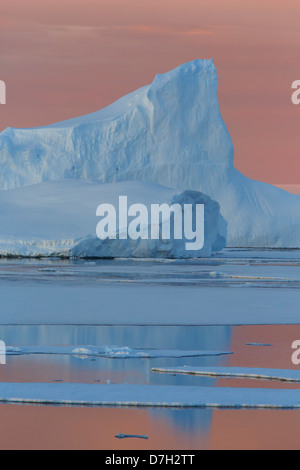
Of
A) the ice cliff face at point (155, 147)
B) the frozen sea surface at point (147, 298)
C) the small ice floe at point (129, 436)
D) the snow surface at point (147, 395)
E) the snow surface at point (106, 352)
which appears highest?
the ice cliff face at point (155, 147)

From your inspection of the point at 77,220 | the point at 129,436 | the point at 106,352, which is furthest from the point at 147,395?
the point at 77,220

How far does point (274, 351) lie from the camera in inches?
280

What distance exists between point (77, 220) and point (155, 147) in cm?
1185

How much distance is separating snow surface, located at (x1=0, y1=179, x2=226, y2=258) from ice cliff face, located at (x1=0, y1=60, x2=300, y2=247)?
178 inches

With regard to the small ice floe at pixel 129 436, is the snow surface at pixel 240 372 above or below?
above

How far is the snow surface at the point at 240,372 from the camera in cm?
578

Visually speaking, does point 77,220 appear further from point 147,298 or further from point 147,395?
point 147,395

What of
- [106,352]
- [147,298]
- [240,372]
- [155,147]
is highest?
[155,147]

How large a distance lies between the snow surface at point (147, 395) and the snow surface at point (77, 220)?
20811mm

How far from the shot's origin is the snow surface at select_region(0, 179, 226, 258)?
26312 millimetres

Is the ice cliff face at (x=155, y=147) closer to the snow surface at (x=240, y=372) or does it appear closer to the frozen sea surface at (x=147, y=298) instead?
the frozen sea surface at (x=147, y=298)

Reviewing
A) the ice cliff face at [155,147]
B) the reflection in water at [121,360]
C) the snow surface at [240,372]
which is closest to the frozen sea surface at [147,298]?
the reflection in water at [121,360]

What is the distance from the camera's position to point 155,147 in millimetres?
38812

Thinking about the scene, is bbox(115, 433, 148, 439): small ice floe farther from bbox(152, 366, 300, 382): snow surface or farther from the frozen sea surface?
the frozen sea surface
